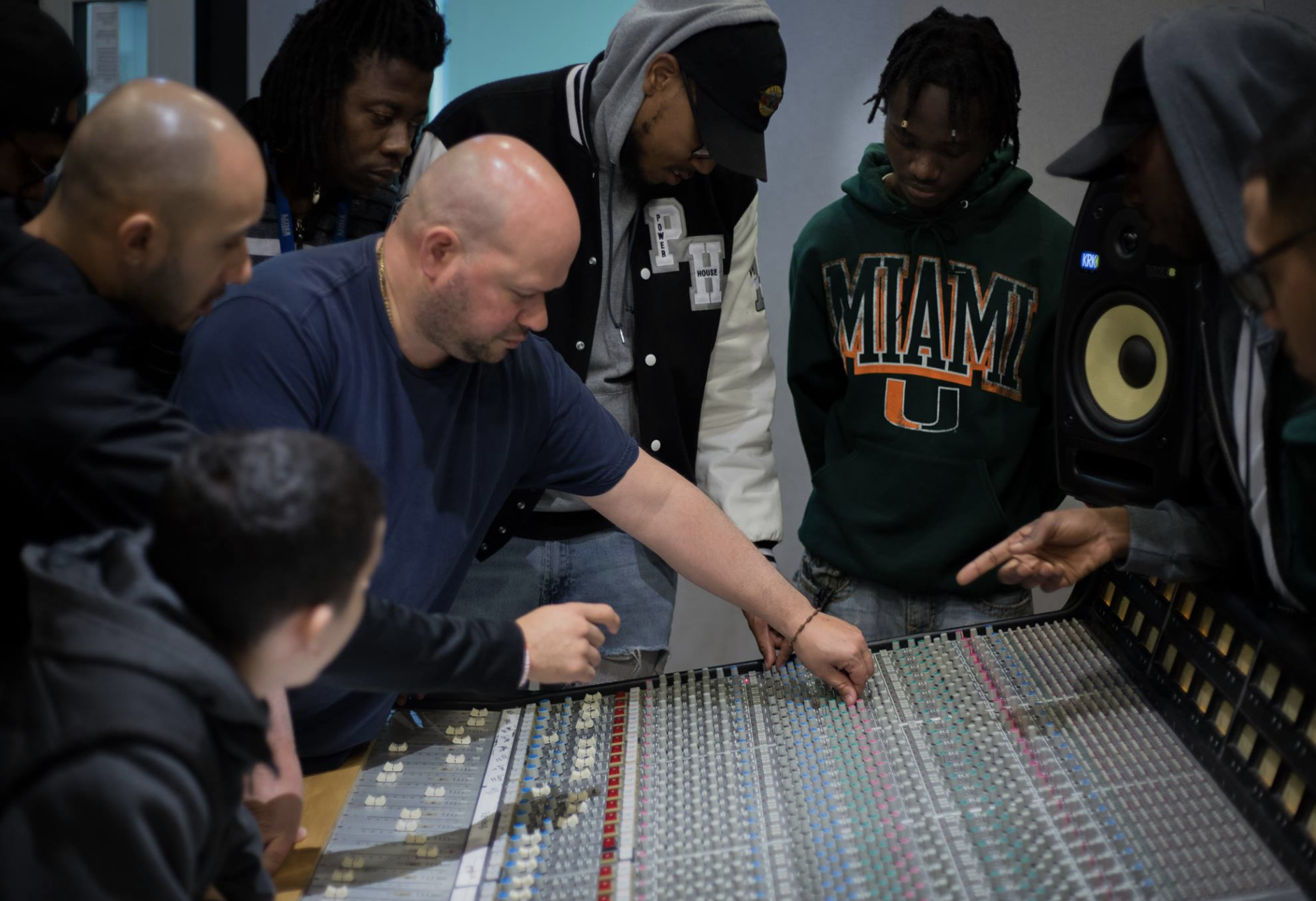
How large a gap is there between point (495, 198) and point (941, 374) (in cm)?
100

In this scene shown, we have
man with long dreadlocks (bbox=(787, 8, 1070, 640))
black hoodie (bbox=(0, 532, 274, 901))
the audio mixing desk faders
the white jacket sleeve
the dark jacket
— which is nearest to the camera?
black hoodie (bbox=(0, 532, 274, 901))

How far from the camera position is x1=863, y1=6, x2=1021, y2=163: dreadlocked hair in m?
2.07

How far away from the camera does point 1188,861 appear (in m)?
1.20

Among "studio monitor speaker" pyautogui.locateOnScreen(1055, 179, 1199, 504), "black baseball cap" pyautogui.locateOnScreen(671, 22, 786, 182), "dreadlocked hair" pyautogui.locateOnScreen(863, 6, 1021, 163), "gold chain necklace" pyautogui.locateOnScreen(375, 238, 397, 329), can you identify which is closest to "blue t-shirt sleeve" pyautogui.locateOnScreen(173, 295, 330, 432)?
"gold chain necklace" pyautogui.locateOnScreen(375, 238, 397, 329)

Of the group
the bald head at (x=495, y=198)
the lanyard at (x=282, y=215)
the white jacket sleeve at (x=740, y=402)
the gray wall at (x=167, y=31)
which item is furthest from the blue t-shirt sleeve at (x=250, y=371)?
the gray wall at (x=167, y=31)

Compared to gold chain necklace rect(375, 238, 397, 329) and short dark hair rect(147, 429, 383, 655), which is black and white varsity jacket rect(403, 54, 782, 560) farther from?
short dark hair rect(147, 429, 383, 655)

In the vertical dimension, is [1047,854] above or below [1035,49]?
below

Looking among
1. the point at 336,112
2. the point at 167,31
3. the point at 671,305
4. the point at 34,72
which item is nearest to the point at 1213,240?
the point at 671,305

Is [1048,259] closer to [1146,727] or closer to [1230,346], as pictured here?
[1230,346]

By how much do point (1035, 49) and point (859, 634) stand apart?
233cm

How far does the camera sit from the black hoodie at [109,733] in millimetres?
811

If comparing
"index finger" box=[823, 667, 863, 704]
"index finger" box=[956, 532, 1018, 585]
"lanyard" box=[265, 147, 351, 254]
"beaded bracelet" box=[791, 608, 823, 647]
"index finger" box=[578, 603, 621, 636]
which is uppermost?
"lanyard" box=[265, 147, 351, 254]

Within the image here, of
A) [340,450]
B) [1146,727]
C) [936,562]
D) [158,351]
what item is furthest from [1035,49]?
[340,450]

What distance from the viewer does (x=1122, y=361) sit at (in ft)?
5.52
